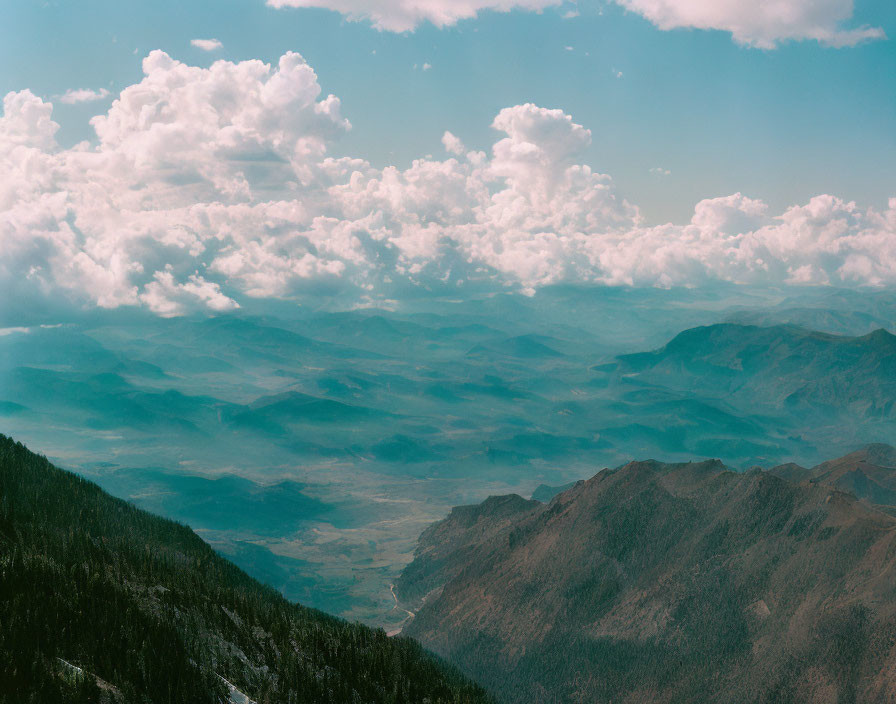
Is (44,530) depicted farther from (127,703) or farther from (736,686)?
(736,686)

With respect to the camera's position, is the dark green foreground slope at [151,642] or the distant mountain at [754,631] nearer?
the dark green foreground slope at [151,642]

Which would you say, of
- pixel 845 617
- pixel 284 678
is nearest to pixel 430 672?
pixel 284 678

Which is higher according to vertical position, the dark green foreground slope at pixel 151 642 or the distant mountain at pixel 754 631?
the dark green foreground slope at pixel 151 642

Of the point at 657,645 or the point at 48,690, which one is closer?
the point at 48,690

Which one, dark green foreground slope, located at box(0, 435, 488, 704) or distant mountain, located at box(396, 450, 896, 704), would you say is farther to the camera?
distant mountain, located at box(396, 450, 896, 704)

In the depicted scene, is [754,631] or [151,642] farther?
[754,631]

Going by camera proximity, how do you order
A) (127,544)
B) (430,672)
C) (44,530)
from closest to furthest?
(44,530) → (430,672) → (127,544)

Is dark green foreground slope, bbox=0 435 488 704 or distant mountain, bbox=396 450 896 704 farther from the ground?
dark green foreground slope, bbox=0 435 488 704

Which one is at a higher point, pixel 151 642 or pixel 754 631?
pixel 151 642
